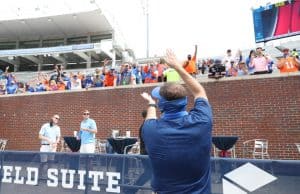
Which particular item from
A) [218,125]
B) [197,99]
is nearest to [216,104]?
[218,125]

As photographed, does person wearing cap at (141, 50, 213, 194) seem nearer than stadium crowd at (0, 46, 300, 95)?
Yes

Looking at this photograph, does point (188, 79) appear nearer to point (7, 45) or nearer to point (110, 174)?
point (110, 174)

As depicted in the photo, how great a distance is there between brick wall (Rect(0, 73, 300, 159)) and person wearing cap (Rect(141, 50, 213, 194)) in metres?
10.7

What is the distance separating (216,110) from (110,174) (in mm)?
8699

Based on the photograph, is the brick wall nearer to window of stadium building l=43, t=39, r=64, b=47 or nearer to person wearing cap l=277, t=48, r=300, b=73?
person wearing cap l=277, t=48, r=300, b=73

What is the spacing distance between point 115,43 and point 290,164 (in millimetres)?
36710

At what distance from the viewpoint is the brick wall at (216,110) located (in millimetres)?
12758

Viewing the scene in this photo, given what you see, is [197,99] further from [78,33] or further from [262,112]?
[78,33]

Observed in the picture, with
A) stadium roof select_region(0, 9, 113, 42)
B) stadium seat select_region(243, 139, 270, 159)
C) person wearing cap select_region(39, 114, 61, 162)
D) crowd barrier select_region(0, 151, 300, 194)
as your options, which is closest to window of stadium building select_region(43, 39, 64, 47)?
stadium roof select_region(0, 9, 113, 42)

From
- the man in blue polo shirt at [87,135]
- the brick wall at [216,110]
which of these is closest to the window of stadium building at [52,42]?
the brick wall at [216,110]

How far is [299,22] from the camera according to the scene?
2322 centimetres

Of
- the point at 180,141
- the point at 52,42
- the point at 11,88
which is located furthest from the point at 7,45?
the point at 180,141

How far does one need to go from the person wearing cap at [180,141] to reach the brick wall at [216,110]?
10699 millimetres

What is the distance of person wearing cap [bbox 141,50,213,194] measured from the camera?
2.57 meters
